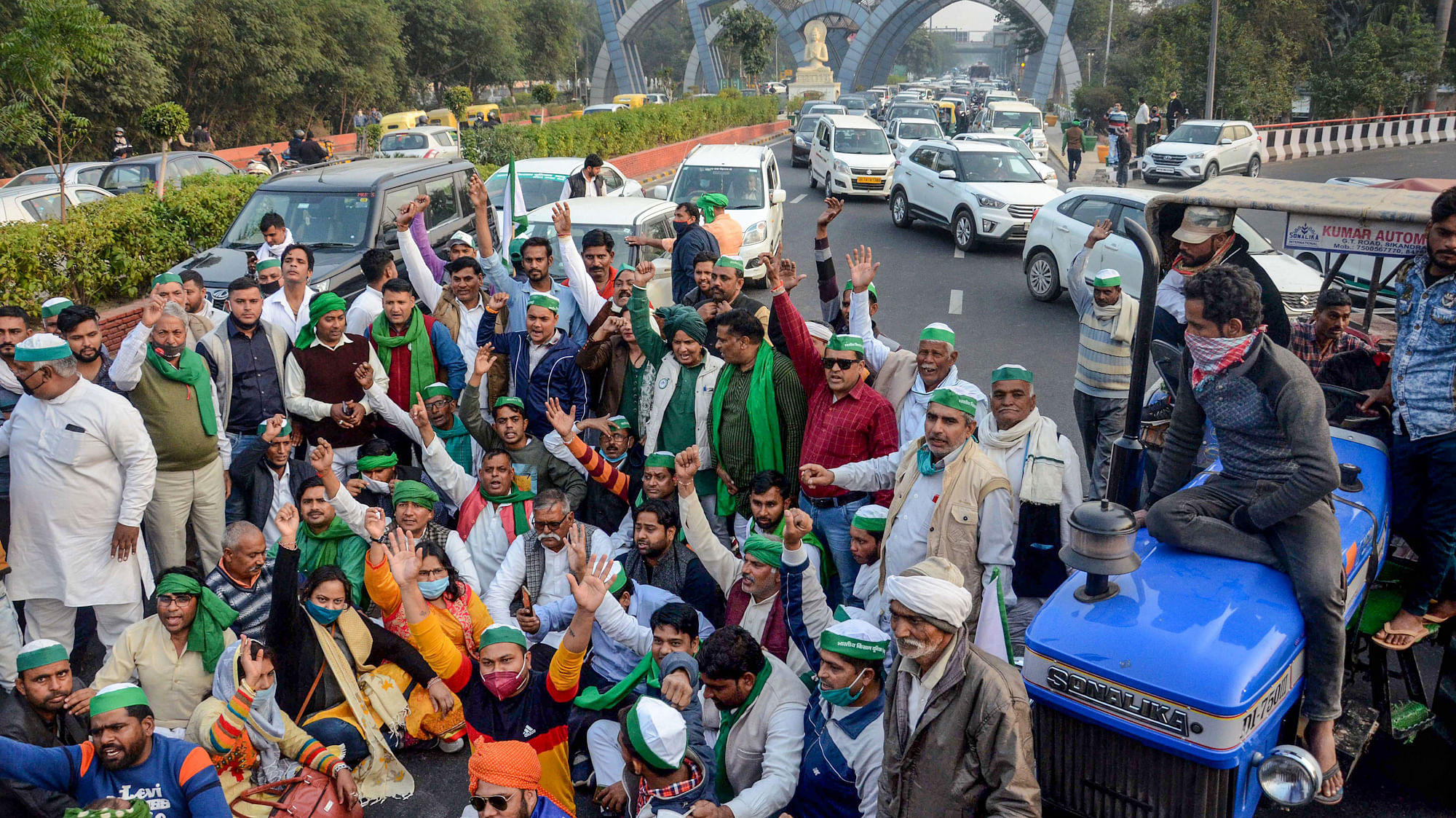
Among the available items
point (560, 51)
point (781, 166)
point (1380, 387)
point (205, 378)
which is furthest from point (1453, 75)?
point (205, 378)

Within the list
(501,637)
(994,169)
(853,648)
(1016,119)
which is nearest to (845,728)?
(853,648)

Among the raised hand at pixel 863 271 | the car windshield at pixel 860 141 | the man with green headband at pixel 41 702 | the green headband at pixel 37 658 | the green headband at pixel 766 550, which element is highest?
the car windshield at pixel 860 141

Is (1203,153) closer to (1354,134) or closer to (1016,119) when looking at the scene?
(1016,119)

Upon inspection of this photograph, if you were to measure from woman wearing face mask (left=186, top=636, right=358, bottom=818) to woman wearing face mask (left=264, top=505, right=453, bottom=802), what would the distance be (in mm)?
218

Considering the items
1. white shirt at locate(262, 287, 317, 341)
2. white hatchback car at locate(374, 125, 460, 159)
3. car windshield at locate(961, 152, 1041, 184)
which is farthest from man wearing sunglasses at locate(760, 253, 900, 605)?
white hatchback car at locate(374, 125, 460, 159)

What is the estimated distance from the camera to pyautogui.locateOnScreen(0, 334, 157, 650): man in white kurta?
5602 millimetres

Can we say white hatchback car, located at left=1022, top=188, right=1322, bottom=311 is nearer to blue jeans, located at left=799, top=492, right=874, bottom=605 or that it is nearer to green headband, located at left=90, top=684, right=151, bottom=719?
blue jeans, located at left=799, top=492, right=874, bottom=605

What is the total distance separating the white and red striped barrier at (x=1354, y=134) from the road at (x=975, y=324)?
1723 cm

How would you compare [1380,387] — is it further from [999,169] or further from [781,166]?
[781,166]

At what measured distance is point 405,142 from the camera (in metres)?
28.0

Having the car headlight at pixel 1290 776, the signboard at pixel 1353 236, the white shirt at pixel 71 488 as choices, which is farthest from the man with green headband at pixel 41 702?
the signboard at pixel 1353 236

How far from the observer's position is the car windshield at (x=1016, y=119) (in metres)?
32.4

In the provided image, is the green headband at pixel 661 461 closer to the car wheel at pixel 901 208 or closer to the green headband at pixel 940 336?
the green headband at pixel 940 336

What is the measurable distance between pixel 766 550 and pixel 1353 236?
9.72ft
